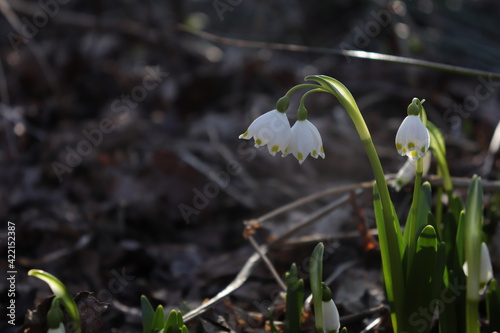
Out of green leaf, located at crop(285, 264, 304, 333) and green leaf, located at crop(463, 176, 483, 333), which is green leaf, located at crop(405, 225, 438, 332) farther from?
green leaf, located at crop(285, 264, 304, 333)

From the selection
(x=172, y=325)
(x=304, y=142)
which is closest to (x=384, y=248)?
(x=304, y=142)

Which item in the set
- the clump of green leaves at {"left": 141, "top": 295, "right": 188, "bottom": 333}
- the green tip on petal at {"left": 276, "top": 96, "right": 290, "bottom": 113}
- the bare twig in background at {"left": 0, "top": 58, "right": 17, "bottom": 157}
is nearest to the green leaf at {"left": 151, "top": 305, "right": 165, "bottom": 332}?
the clump of green leaves at {"left": 141, "top": 295, "right": 188, "bottom": 333}

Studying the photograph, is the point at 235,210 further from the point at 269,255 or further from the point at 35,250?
the point at 35,250

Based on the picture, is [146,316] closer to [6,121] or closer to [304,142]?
[304,142]

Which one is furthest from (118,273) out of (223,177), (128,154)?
(128,154)

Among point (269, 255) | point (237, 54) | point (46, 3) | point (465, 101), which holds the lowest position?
point (269, 255)
